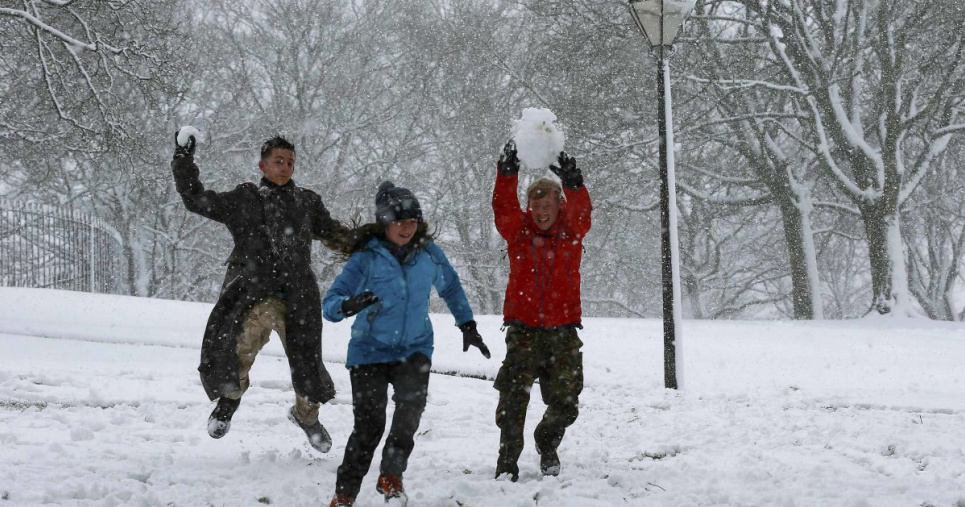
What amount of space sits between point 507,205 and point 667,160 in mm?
4310

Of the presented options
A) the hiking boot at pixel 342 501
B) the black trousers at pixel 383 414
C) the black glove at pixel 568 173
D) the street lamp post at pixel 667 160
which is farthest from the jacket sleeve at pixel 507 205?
the street lamp post at pixel 667 160

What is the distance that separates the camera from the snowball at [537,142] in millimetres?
5070

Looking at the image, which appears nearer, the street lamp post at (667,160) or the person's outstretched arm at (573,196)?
the person's outstretched arm at (573,196)

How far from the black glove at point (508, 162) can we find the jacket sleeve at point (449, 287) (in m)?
0.63

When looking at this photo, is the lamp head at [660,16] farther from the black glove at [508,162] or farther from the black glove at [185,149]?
the black glove at [185,149]

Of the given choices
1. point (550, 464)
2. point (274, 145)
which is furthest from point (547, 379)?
point (274, 145)

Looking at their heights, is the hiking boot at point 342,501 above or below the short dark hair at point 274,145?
below

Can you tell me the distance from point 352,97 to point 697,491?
19.7m

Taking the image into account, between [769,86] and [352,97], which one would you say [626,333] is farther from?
[352,97]

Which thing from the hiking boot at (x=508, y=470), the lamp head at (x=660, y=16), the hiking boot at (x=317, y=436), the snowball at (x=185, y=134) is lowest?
the hiking boot at (x=508, y=470)

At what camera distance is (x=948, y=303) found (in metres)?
25.6

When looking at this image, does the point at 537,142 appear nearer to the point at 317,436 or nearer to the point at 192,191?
the point at 192,191

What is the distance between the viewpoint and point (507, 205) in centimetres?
499

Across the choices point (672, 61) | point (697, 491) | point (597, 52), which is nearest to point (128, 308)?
point (597, 52)
